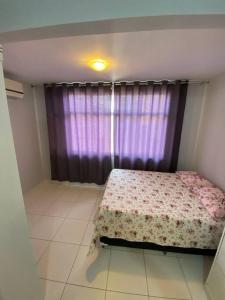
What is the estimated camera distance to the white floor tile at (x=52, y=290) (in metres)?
1.29

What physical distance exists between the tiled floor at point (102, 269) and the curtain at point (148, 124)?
1.50 metres

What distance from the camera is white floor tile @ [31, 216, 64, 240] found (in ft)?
6.48

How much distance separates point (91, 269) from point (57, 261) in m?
0.41

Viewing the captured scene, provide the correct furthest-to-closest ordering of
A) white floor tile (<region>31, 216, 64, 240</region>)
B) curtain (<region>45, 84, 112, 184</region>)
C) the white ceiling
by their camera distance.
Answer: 1. curtain (<region>45, 84, 112, 184</region>)
2. white floor tile (<region>31, 216, 64, 240</region>)
3. the white ceiling

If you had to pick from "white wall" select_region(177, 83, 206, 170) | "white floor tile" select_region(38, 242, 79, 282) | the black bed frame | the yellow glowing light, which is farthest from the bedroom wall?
"white floor tile" select_region(38, 242, 79, 282)

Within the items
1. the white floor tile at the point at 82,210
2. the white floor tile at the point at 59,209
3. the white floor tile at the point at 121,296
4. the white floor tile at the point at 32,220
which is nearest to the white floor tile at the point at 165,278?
the white floor tile at the point at 121,296

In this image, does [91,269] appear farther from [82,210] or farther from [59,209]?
[59,209]

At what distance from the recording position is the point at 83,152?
10.1ft

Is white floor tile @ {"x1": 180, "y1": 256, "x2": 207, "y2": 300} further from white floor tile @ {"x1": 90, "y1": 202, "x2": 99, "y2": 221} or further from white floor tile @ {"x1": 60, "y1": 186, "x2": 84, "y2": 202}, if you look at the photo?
white floor tile @ {"x1": 60, "y1": 186, "x2": 84, "y2": 202}

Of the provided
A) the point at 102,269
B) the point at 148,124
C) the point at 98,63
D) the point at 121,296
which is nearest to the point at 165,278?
the point at 121,296

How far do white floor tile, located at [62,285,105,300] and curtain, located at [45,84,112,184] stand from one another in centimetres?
191

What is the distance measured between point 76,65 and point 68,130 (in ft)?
4.76

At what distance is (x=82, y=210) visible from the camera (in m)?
2.51

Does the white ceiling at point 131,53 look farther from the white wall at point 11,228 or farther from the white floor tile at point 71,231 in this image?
the white floor tile at point 71,231
